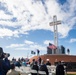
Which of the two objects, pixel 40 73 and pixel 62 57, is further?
pixel 62 57

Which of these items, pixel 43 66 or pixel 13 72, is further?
pixel 43 66

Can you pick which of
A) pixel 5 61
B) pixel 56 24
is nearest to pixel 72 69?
pixel 56 24

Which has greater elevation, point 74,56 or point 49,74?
point 74,56

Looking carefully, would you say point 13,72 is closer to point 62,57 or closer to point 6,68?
point 6,68

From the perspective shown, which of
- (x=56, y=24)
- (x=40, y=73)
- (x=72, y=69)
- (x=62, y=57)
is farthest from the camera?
(x=56, y=24)

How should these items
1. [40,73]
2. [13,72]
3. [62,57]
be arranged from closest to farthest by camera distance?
[13,72]
[40,73]
[62,57]

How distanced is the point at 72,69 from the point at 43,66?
21984mm

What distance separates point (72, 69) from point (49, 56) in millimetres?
16655

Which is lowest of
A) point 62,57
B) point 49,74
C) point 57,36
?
point 49,74

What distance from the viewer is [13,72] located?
10188mm

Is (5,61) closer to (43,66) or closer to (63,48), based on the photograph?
(43,66)

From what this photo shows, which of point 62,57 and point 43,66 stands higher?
point 62,57

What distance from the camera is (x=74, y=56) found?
53656 mm

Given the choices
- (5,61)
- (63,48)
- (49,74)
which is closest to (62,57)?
(63,48)
